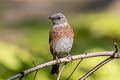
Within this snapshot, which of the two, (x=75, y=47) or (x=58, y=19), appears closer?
(x=58, y=19)

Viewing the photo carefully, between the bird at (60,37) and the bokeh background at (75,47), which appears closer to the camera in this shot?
the bokeh background at (75,47)

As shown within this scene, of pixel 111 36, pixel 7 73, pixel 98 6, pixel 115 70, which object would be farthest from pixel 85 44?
pixel 98 6

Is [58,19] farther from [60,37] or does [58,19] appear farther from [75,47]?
[75,47]

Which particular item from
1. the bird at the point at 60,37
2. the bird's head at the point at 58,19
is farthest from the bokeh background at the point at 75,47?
the bird's head at the point at 58,19

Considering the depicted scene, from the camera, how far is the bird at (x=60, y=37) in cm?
390

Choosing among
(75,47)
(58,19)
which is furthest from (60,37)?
(75,47)

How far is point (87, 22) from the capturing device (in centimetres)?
596

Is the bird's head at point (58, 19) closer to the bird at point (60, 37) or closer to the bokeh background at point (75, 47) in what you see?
the bird at point (60, 37)

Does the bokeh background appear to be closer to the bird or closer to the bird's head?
the bird

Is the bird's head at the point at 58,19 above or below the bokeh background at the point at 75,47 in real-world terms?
above

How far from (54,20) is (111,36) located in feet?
4.83

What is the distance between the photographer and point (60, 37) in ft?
12.9

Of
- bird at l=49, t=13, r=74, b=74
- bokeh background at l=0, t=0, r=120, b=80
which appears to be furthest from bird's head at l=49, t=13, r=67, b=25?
bokeh background at l=0, t=0, r=120, b=80

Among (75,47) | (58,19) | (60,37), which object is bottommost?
(75,47)
